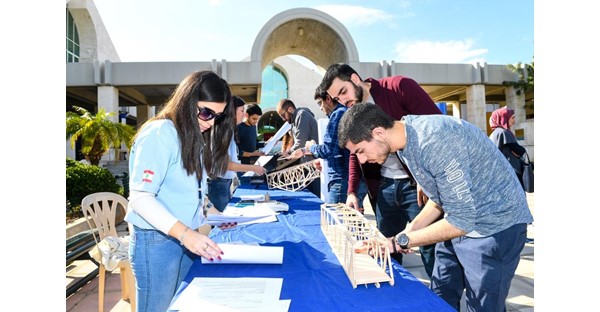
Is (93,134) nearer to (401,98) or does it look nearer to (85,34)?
(401,98)

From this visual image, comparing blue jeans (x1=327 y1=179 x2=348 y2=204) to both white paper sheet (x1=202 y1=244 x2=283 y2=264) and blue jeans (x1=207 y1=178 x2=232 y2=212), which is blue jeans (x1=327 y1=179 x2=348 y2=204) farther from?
white paper sheet (x1=202 y1=244 x2=283 y2=264)

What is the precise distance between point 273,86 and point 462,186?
1363 inches

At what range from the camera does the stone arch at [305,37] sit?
44.9 ft

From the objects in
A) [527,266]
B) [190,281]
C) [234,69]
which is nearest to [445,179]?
[190,281]

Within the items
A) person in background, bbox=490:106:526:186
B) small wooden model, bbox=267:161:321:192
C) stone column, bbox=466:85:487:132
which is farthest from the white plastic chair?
stone column, bbox=466:85:487:132

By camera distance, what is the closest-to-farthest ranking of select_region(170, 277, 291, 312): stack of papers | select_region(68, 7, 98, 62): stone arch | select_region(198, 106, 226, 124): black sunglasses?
select_region(170, 277, 291, 312): stack of papers < select_region(198, 106, 226, 124): black sunglasses < select_region(68, 7, 98, 62): stone arch

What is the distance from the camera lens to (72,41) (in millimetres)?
18250

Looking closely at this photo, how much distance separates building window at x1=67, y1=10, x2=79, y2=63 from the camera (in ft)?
58.8

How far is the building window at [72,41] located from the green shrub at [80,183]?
51.4 feet

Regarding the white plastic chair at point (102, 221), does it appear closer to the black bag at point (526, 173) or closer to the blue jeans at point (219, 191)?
the blue jeans at point (219, 191)

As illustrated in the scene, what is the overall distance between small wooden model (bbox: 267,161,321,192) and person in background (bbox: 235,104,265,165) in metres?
1.03

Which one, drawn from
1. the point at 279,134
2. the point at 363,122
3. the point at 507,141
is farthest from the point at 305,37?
the point at 363,122

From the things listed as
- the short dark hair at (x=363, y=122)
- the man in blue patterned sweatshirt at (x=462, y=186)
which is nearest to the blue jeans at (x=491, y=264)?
the man in blue patterned sweatshirt at (x=462, y=186)

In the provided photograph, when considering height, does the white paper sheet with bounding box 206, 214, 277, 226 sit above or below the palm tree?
below
